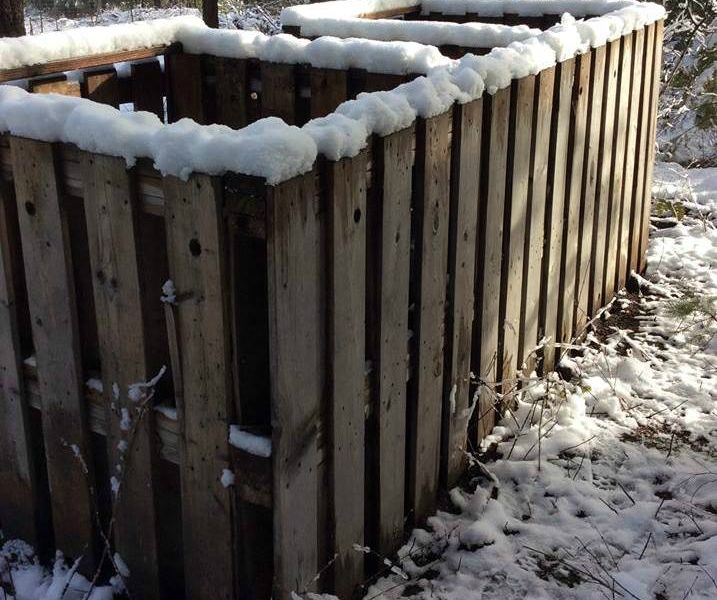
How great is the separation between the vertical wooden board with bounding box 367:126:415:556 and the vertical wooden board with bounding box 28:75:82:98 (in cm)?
184

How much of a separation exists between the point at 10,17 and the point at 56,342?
16.5 feet

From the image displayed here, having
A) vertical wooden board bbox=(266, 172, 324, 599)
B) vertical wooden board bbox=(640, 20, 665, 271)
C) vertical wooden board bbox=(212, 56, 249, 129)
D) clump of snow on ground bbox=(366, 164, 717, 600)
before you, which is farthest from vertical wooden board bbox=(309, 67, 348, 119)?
vertical wooden board bbox=(640, 20, 665, 271)

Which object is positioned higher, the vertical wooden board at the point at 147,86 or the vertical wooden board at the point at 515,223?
the vertical wooden board at the point at 147,86

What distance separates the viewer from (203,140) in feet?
7.18

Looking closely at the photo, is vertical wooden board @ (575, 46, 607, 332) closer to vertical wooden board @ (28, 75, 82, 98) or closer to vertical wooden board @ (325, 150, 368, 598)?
vertical wooden board @ (325, 150, 368, 598)

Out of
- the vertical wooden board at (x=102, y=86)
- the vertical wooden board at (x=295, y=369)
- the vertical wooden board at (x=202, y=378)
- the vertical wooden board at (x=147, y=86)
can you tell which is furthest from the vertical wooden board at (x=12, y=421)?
Result: the vertical wooden board at (x=147, y=86)

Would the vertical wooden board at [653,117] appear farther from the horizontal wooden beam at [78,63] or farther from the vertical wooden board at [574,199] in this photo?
the horizontal wooden beam at [78,63]

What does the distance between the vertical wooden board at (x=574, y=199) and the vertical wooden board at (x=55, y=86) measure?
2.27 m

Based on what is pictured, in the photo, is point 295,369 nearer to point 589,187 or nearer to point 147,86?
point 147,86

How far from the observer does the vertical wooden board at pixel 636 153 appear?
5051 mm

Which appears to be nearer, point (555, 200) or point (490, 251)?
point (490, 251)

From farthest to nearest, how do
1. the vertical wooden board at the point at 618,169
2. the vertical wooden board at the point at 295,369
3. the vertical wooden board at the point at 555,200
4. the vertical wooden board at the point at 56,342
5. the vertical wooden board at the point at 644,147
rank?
1. the vertical wooden board at the point at 644,147
2. the vertical wooden board at the point at 618,169
3. the vertical wooden board at the point at 555,200
4. the vertical wooden board at the point at 56,342
5. the vertical wooden board at the point at 295,369

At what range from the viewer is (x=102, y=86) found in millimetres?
4074

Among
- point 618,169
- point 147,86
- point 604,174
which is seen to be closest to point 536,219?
point 604,174
